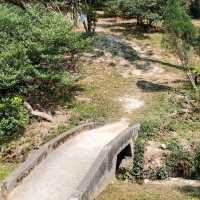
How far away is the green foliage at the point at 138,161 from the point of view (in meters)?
23.1

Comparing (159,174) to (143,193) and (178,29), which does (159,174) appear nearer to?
(143,193)

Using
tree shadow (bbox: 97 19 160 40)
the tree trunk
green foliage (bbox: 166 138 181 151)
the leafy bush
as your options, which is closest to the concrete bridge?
green foliage (bbox: 166 138 181 151)

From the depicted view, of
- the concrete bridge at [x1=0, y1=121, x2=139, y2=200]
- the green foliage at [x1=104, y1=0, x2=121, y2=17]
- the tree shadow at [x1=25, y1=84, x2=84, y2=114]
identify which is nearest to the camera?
the concrete bridge at [x1=0, y1=121, x2=139, y2=200]

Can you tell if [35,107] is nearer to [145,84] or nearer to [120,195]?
[145,84]

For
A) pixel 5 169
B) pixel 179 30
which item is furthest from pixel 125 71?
pixel 5 169

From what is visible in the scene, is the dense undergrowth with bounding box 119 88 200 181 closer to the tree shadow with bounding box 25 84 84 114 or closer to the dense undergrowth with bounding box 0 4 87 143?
the tree shadow with bounding box 25 84 84 114

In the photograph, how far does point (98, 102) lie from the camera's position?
2961 centimetres

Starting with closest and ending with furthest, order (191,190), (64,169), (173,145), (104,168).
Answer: (64,169) < (104,168) < (191,190) < (173,145)

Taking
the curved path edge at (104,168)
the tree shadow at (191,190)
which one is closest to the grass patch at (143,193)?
the tree shadow at (191,190)

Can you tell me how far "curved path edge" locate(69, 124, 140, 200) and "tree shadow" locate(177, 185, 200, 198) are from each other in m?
2.77

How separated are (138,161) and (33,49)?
27.8 feet

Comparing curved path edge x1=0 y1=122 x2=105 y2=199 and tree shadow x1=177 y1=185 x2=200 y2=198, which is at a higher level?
curved path edge x1=0 y1=122 x2=105 y2=199

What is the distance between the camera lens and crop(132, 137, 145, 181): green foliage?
23.1 m

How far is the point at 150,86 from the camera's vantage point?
32156mm
